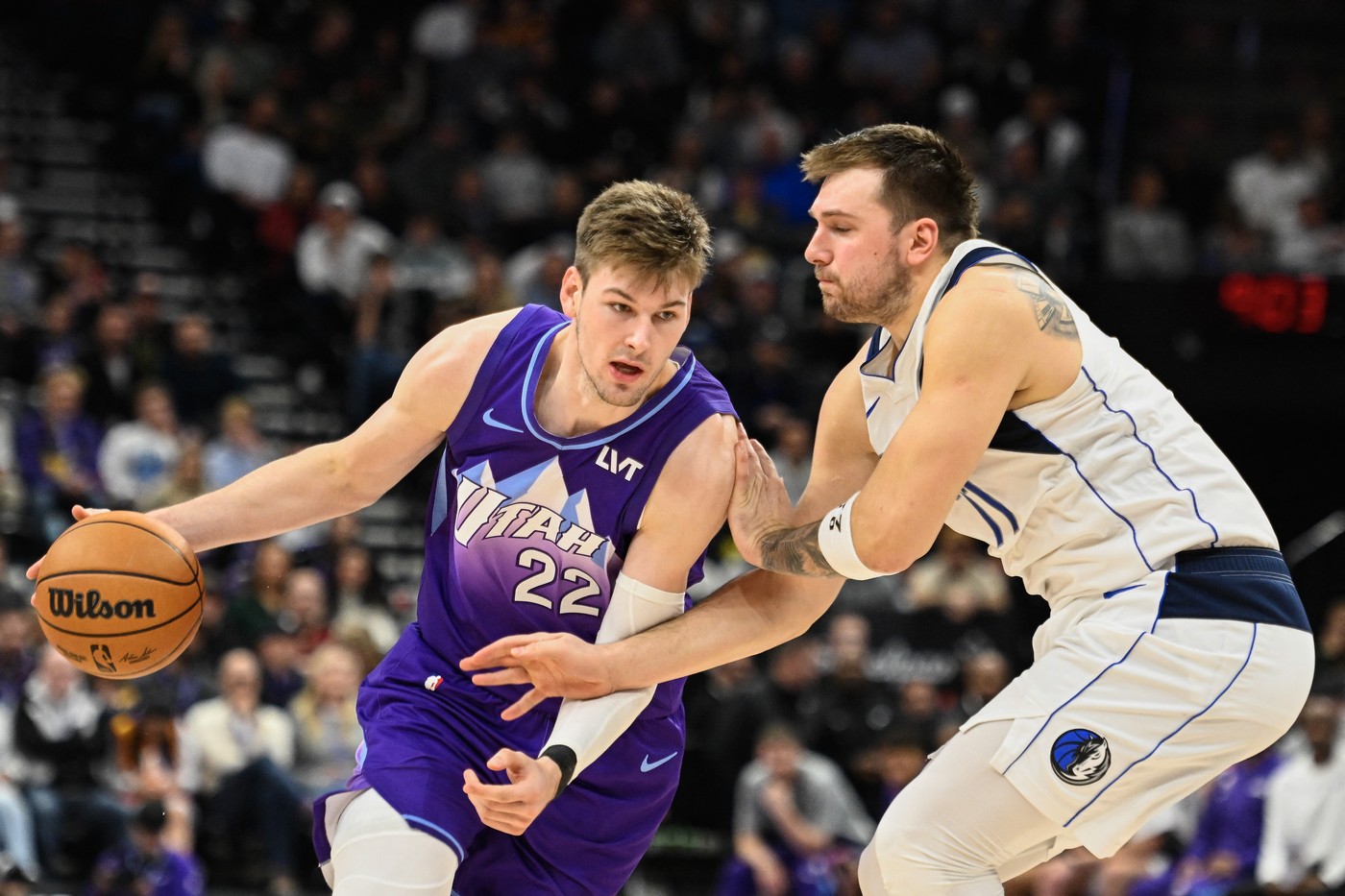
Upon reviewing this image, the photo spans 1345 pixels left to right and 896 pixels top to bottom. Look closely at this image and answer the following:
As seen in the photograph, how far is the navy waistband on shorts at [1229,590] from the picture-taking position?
4.60 m

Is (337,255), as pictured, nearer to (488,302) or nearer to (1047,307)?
(488,302)

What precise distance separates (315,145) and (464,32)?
2.28 meters

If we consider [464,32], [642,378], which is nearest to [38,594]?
[642,378]

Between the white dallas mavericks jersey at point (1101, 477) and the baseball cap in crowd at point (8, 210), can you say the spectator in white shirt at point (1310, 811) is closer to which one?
the white dallas mavericks jersey at point (1101, 477)

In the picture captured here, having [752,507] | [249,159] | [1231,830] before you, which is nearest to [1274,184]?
[1231,830]

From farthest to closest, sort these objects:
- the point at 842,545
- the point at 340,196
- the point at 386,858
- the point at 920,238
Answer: the point at 340,196
the point at 920,238
the point at 842,545
the point at 386,858

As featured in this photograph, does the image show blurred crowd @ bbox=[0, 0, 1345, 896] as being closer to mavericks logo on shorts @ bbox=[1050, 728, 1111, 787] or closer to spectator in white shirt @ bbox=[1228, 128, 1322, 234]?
spectator in white shirt @ bbox=[1228, 128, 1322, 234]

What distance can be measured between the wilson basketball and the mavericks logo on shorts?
2513 mm

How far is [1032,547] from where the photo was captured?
486 centimetres

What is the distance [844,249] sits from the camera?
4.91m

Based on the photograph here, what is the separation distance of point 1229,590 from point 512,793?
196cm

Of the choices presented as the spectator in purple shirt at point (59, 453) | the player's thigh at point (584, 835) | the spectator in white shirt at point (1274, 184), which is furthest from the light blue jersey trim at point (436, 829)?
the spectator in white shirt at point (1274, 184)

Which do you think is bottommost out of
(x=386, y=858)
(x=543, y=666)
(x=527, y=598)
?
(x=386, y=858)

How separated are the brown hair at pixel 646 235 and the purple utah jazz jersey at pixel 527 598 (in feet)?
1.26
